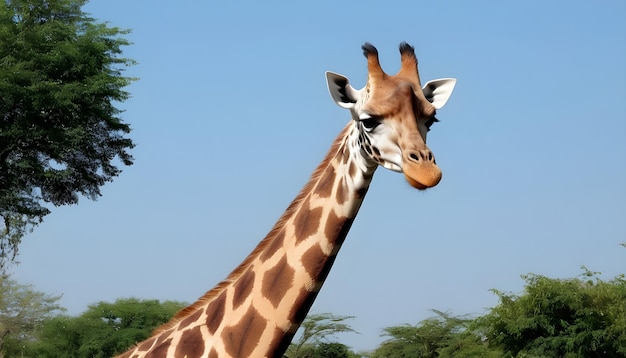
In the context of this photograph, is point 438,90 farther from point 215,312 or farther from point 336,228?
point 215,312

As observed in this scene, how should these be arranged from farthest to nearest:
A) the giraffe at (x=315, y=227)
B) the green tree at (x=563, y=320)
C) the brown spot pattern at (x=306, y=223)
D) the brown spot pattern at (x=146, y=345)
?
the green tree at (x=563, y=320) → the brown spot pattern at (x=146, y=345) → the brown spot pattern at (x=306, y=223) → the giraffe at (x=315, y=227)

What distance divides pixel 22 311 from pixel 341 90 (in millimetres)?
32417

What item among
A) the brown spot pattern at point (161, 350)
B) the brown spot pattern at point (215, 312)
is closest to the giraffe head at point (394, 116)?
the brown spot pattern at point (215, 312)

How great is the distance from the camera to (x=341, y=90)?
205 inches

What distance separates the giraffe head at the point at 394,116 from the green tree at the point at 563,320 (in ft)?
60.0

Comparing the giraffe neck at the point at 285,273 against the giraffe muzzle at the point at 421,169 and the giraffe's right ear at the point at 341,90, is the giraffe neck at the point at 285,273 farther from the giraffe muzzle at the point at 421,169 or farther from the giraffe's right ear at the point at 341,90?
the giraffe muzzle at the point at 421,169

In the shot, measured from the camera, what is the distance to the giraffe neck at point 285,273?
5074mm

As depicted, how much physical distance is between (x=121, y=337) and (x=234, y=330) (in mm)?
22485

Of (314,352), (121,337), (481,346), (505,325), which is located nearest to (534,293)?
(505,325)

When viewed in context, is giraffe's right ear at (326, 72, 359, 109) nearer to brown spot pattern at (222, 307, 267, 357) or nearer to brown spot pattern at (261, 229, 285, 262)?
brown spot pattern at (261, 229, 285, 262)

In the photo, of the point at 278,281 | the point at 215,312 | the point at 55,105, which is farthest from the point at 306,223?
the point at 55,105

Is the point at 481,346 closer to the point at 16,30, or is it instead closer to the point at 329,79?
the point at 16,30

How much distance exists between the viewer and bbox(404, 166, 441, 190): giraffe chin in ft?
14.8

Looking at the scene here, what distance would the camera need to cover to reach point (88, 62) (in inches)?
904
